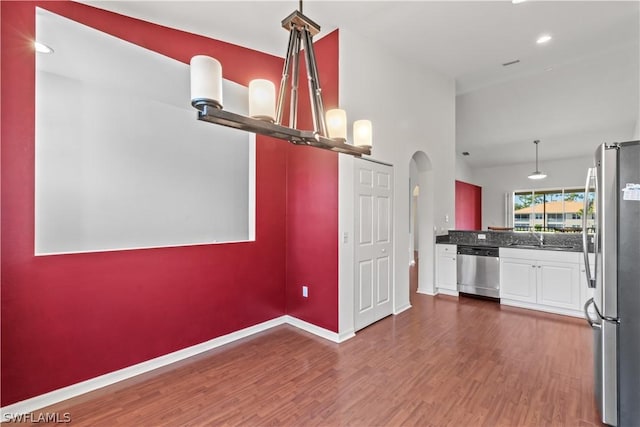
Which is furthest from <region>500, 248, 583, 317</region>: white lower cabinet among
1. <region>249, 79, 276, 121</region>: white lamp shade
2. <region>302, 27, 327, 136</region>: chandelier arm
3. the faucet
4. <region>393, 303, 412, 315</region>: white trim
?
<region>249, 79, 276, 121</region>: white lamp shade

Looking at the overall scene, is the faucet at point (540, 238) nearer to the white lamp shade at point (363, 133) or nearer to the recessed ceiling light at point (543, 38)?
the recessed ceiling light at point (543, 38)

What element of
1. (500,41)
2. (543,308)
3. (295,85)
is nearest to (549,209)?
(543,308)

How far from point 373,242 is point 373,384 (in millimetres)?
1650

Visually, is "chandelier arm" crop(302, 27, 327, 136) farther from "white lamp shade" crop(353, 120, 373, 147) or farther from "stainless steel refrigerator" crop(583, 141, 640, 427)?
"stainless steel refrigerator" crop(583, 141, 640, 427)

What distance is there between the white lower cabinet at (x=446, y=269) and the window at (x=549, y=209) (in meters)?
5.28

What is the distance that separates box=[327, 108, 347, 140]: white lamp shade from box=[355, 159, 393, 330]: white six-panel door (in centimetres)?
140

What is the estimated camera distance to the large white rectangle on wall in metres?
2.34

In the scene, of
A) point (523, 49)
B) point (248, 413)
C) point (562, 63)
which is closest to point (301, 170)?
point (248, 413)

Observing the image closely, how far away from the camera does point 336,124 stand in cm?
198

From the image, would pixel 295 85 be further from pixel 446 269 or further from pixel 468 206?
pixel 468 206

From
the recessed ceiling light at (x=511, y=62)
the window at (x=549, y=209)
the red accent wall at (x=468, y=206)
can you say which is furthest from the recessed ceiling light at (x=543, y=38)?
the window at (x=549, y=209)

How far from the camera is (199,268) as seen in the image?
9.77 ft

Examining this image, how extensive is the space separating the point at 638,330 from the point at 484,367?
3.82 ft

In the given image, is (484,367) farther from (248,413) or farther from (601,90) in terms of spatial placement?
(601,90)
